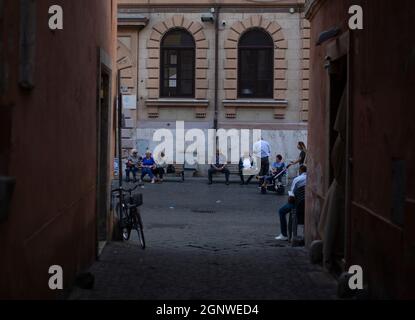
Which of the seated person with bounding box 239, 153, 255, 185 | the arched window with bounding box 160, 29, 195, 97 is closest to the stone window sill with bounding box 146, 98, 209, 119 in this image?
the arched window with bounding box 160, 29, 195, 97

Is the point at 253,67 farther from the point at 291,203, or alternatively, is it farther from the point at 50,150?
the point at 50,150

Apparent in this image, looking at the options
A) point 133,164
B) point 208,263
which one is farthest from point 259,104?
point 208,263

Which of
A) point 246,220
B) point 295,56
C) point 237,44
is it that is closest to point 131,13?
point 237,44

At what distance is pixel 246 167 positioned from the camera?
96.0 ft

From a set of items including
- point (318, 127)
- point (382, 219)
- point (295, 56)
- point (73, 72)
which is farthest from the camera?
point (295, 56)

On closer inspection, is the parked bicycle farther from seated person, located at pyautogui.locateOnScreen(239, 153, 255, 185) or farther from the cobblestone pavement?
seated person, located at pyautogui.locateOnScreen(239, 153, 255, 185)

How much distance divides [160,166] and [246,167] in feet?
10.5

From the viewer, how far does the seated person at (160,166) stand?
29.6m

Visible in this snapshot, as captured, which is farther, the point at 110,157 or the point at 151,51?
the point at 151,51

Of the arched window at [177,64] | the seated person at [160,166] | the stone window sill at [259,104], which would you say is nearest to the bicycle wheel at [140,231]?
the seated person at [160,166]

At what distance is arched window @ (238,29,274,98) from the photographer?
106 ft

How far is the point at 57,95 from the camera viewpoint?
7.59 m
